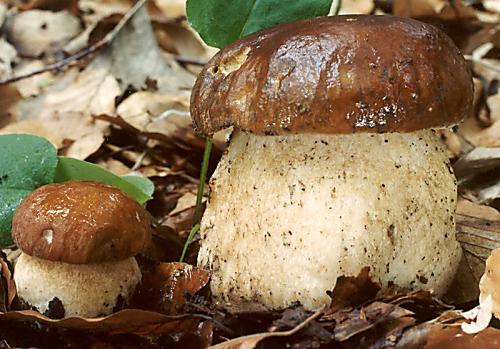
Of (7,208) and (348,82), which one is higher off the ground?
(348,82)

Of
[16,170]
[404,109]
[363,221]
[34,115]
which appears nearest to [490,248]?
[363,221]

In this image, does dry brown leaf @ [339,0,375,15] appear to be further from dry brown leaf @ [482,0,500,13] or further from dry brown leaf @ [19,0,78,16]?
dry brown leaf @ [19,0,78,16]

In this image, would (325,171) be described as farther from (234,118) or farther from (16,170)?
(16,170)

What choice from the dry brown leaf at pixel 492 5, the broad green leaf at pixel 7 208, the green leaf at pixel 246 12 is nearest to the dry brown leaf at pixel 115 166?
the broad green leaf at pixel 7 208

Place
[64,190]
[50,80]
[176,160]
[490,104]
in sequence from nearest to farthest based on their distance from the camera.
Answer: [64,190], [176,160], [490,104], [50,80]

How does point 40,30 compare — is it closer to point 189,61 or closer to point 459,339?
point 189,61

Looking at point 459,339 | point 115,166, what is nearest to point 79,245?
point 459,339
